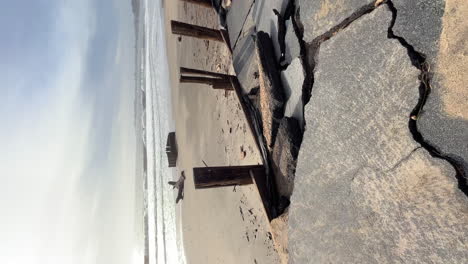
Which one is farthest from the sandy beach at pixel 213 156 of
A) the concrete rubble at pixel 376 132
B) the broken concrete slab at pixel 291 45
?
the concrete rubble at pixel 376 132

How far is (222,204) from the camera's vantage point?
241 inches

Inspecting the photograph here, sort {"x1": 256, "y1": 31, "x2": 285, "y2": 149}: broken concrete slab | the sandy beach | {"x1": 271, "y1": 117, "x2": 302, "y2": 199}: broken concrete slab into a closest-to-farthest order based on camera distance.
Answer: {"x1": 271, "y1": 117, "x2": 302, "y2": 199}: broken concrete slab, {"x1": 256, "y1": 31, "x2": 285, "y2": 149}: broken concrete slab, the sandy beach

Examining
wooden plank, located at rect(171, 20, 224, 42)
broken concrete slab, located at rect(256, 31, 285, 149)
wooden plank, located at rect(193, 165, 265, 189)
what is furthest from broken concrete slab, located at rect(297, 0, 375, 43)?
wooden plank, located at rect(171, 20, 224, 42)

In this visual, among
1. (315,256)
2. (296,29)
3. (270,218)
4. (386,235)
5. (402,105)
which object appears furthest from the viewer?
(270,218)

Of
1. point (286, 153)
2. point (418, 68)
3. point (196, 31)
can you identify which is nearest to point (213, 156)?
point (196, 31)

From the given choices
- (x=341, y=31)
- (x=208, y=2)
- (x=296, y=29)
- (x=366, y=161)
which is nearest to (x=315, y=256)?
(x=366, y=161)

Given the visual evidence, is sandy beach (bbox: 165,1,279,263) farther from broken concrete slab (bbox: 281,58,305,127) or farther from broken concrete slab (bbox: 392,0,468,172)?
broken concrete slab (bbox: 392,0,468,172)

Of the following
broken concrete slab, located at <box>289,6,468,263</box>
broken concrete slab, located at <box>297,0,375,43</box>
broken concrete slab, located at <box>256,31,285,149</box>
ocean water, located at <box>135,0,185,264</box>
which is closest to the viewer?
broken concrete slab, located at <box>289,6,468,263</box>

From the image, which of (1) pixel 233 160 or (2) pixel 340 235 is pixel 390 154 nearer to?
(2) pixel 340 235

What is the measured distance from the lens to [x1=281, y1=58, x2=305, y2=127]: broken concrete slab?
2318mm

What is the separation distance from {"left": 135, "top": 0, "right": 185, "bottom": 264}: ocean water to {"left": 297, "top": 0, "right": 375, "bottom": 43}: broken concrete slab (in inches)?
335

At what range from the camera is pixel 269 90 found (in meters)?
2.60

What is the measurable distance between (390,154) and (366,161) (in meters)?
0.15

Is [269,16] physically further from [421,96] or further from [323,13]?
[421,96]
